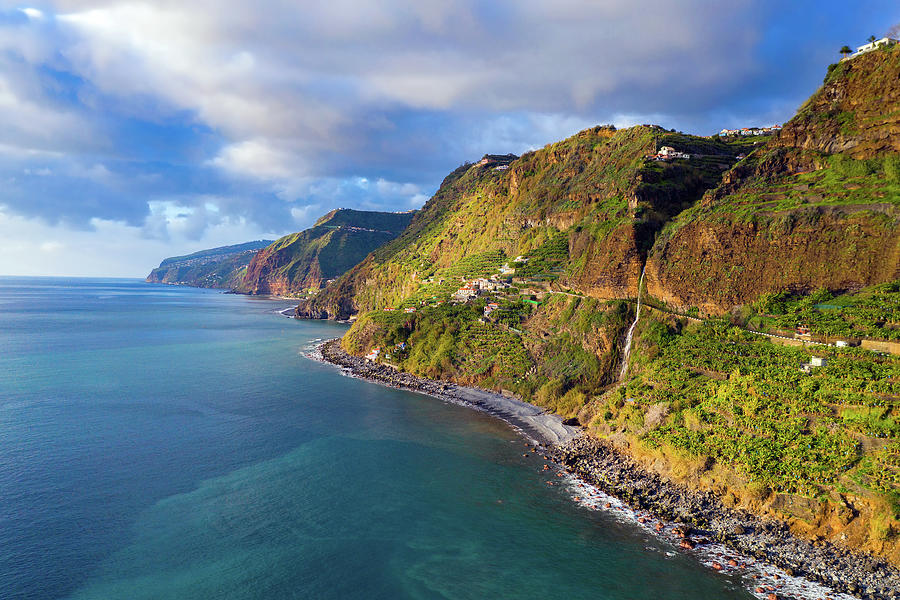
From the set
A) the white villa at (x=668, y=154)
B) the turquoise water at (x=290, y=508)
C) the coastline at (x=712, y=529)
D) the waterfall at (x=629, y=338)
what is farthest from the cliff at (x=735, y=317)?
the turquoise water at (x=290, y=508)

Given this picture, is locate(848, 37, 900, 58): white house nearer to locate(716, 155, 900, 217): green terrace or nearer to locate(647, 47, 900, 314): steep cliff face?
locate(647, 47, 900, 314): steep cliff face

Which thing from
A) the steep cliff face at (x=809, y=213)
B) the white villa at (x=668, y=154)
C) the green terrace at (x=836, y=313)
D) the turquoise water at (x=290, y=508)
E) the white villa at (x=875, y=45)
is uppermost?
the white villa at (x=875, y=45)

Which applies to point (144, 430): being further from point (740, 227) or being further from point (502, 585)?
point (740, 227)

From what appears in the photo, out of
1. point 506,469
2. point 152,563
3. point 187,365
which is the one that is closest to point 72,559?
point 152,563

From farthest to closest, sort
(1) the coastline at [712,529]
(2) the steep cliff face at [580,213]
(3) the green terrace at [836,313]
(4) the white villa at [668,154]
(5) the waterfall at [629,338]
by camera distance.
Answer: (4) the white villa at [668,154]
(2) the steep cliff face at [580,213]
(5) the waterfall at [629,338]
(3) the green terrace at [836,313]
(1) the coastline at [712,529]

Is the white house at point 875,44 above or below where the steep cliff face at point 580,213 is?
above

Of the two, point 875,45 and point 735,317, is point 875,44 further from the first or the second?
point 735,317

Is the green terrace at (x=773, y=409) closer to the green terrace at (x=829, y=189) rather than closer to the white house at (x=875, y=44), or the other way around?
the green terrace at (x=829, y=189)
